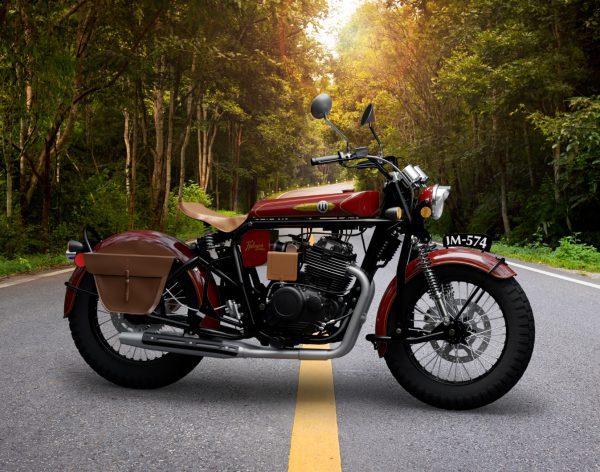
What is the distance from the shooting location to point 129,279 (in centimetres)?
370

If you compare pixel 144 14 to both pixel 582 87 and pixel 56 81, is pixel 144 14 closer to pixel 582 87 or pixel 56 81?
pixel 56 81

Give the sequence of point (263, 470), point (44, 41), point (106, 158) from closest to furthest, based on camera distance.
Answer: point (263, 470), point (44, 41), point (106, 158)

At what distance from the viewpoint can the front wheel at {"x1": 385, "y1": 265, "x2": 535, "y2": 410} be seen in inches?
131

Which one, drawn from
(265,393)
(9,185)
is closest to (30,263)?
(9,185)

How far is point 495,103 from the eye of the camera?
16312 mm

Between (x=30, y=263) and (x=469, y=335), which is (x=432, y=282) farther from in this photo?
(x=30, y=263)

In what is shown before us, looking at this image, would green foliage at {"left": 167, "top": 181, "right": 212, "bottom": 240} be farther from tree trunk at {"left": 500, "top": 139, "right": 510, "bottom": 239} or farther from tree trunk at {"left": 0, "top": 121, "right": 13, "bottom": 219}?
tree trunk at {"left": 500, "top": 139, "right": 510, "bottom": 239}

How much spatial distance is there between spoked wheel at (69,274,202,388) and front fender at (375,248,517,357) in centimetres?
112

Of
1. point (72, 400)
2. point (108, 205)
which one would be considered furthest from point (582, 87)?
point (72, 400)

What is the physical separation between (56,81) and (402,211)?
9203 millimetres

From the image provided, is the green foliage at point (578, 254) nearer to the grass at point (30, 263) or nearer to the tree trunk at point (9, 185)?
the grass at point (30, 263)

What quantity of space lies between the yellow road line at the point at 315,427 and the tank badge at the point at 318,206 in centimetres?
108

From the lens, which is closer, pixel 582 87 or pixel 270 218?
pixel 270 218

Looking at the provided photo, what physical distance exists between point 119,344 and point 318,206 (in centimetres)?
162
